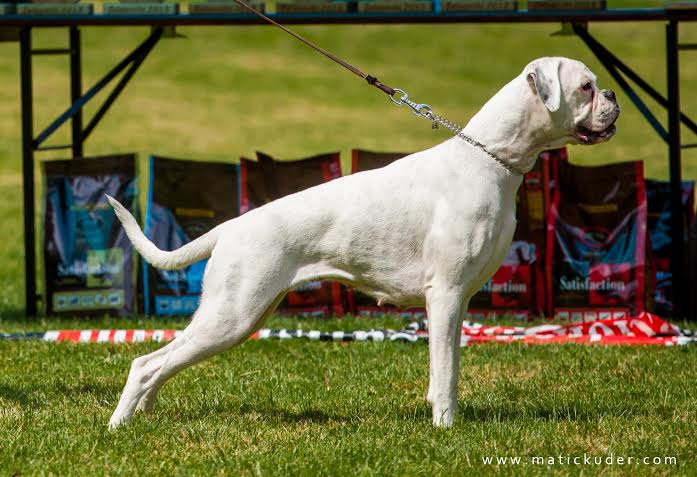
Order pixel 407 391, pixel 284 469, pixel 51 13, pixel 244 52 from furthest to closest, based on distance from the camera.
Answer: pixel 244 52
pixel 51 13
pixel 407 391
pixel 284 469

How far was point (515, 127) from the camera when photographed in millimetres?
5133

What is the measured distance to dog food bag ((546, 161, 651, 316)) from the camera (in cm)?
895

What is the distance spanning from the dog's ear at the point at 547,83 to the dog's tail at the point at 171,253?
1669 mm

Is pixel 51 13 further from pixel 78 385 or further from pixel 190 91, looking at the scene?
pixel 190 91

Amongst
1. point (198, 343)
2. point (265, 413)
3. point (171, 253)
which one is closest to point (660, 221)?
point (265, 413)

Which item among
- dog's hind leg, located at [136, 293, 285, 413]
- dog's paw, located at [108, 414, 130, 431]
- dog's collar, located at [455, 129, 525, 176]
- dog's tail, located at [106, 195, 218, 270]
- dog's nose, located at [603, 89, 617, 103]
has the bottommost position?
dog's paw, located at [108, 414, 130, 431]

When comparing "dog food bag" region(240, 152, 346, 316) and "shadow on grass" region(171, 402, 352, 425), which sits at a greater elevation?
"dog food bag" region(240, 152, 346, 316)

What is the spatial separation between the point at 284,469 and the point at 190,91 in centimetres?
2647

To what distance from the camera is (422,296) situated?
519 cm

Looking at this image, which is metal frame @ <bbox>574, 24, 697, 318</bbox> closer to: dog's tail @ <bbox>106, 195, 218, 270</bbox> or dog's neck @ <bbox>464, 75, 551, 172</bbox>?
dog's neck @ <bbox>464, 75, 551, 172</bbox>

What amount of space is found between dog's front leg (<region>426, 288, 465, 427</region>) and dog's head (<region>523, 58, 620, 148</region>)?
3.08ft

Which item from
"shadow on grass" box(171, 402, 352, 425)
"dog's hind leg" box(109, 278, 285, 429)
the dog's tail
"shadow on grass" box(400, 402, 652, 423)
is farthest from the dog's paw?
"shadow on grass" box(400, 402, 652, 423)

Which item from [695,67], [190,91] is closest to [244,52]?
[190,91]

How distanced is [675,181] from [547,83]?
4.13 m
